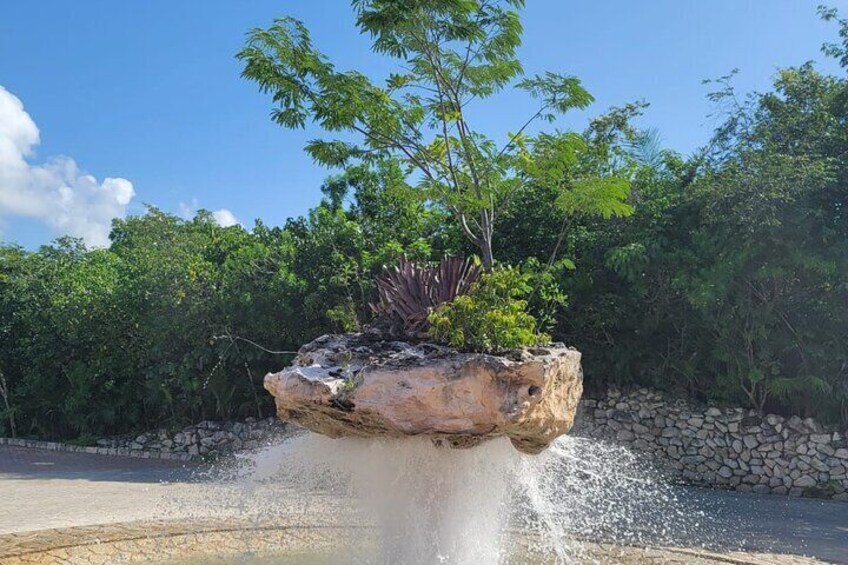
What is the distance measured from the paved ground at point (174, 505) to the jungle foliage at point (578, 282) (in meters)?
1.92

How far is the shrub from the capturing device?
4.14 metres

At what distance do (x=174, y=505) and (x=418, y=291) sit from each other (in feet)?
16.6

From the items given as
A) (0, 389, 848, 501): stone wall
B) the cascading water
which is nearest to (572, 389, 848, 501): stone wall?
(0, 389, 848, 501): stone wall

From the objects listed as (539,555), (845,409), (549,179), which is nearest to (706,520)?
(539,555)

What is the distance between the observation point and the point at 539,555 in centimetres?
620

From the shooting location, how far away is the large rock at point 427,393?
12.9ft

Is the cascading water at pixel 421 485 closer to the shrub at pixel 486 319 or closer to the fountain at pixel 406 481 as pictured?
the fountain at pixel 406 481

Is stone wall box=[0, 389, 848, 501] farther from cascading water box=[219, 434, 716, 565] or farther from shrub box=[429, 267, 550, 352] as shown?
shrub box=[429, 267, 550, 352]

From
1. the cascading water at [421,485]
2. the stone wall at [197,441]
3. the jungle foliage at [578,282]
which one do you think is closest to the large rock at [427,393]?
the cascading water at [421,485]

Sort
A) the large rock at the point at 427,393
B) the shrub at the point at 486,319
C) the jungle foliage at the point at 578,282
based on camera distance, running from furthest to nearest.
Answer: the jungle foliage at the point at 578,282 < the shrub at the point at 486,319 < the large rock at the point at 427,393

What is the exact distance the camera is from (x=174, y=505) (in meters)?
8.04

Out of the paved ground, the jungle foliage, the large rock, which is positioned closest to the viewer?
the large rock

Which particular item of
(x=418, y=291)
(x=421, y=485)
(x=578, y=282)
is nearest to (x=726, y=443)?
Answer: (x=578, y=282)

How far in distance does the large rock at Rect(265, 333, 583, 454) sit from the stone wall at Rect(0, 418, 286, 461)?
8.53 meters
